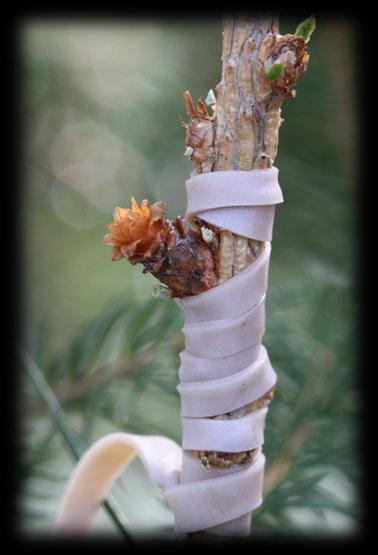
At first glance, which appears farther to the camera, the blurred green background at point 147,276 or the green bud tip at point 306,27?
the blurred green background at point 147,276

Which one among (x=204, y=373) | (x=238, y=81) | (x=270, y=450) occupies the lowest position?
(x=270, y=450)

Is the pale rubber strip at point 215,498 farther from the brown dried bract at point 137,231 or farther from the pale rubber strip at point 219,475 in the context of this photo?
the brown dried bract at point 137,231

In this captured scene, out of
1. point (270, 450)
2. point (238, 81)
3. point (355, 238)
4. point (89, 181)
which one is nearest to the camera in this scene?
point (238, 81)

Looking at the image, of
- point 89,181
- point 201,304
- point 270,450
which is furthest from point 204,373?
point 89,181

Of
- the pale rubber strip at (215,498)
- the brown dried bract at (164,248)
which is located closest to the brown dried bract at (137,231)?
the brown dried bract at (164,248)

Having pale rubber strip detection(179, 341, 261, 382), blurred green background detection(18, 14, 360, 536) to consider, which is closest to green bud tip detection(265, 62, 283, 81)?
pale rubber strip detection(179, 341, 261, 382)

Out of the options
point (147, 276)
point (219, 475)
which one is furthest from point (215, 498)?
point (147, 276)

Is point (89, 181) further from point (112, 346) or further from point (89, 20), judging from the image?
point (112, 346)
